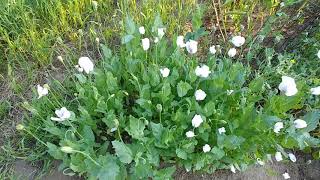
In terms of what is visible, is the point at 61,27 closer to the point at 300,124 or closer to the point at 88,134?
the point at 88,134

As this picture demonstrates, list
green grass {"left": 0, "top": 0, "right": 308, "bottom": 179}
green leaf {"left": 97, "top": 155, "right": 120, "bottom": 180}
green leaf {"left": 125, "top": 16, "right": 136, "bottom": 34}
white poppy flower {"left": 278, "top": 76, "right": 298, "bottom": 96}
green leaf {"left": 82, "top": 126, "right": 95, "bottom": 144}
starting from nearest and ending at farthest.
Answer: white poppy flower {"left": 278, "top": 76, "right": 298, "bottom": 96}
green leaf {"left": 97, "top": 155, "right": 120, "bottom": 180}
green leaf {"left": 82, "top": 126, "right": 95, "bottom": 144}
green leaf {"left": 125, "top": 16, "right": 136, "bottom": 34}
green grass {"left": 0, "top": 0, "right": 308, "bottom": 179}

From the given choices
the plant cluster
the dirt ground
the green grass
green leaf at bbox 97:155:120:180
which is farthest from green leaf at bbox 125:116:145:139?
the green grass

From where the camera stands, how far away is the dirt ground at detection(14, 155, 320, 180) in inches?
77.1

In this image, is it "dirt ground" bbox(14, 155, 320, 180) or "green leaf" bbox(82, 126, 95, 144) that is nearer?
"green leaf" bbox(82, 126, 95, 144)

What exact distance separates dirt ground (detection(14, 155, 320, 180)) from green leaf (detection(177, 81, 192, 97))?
426 mm

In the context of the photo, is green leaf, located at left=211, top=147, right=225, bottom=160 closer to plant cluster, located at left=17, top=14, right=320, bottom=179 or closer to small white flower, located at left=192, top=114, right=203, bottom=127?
plant cluster, located at left=17, top=14, right=320, bottom=179

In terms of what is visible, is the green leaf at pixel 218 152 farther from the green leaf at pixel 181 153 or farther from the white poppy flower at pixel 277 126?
the white poppy flower at pixel 277 126

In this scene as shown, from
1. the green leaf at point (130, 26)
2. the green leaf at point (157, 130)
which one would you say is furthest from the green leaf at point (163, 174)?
the green leaf at point (130, 26)

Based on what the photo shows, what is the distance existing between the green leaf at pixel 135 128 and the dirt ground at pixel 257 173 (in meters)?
0.39

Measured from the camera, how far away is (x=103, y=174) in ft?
5.43

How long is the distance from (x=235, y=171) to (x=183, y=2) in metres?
1.08

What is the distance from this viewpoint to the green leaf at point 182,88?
175 cm

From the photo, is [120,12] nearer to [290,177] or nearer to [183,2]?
[183,2]

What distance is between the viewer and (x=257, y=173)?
1976 millimetres
